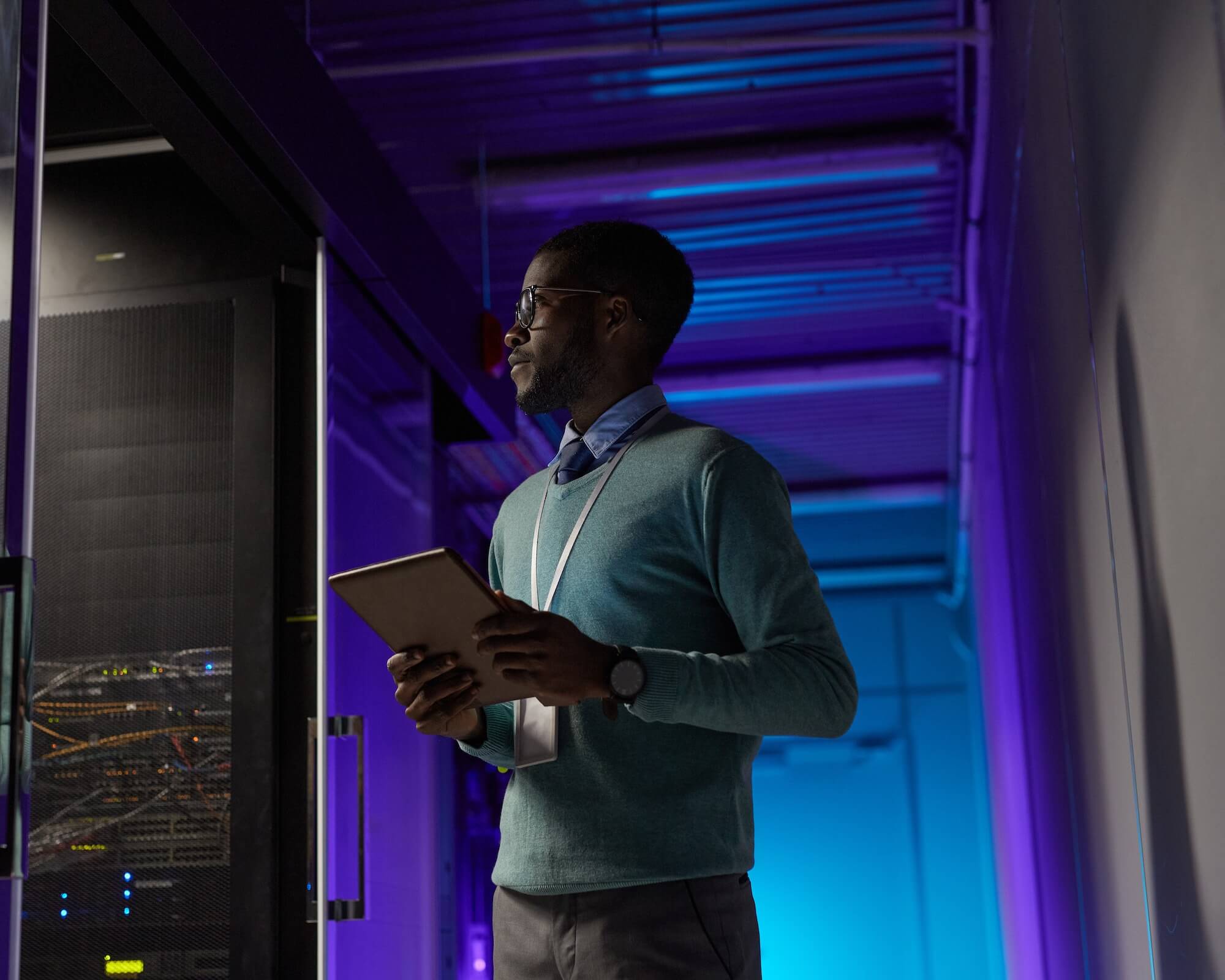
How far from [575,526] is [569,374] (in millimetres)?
257

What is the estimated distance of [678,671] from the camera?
1346 mm

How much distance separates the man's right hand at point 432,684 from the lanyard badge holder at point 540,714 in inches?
3.9

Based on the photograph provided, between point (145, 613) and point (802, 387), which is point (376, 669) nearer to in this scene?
point (145, 613)

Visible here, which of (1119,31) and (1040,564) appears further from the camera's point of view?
(1040,564)

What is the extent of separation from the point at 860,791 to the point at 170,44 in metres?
8.78

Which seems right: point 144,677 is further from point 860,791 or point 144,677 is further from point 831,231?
point 860,791

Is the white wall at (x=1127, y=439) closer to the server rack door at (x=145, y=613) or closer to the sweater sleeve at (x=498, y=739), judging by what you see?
the sweater sleeve at (x=498, y=739)

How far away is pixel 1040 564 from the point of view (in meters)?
3.47

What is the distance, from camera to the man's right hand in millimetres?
1401

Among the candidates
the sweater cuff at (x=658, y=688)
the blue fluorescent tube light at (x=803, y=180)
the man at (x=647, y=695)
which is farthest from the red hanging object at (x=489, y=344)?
the sweater cuff at (x=658, y=688)

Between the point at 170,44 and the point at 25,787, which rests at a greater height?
the point at 170,44

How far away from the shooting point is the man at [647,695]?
1359 mm

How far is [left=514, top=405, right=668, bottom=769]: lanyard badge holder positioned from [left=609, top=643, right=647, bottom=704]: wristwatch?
133 mm

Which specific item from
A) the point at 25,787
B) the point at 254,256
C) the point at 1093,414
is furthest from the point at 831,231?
the point at 25,787
